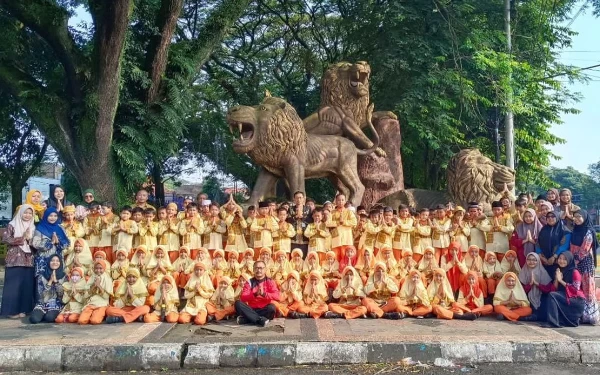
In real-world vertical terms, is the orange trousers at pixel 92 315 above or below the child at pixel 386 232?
below

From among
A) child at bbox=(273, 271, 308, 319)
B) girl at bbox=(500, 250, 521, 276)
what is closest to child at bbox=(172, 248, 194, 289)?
child at bbox=(273, 271, 308, 319)

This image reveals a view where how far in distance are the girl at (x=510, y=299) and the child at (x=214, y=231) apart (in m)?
3.49

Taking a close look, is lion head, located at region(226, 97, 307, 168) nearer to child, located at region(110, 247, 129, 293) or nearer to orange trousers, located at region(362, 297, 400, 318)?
child, located at region(110, 247, 129, 293)

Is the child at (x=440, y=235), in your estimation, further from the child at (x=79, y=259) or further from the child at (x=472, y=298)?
the child at (x=79, y=259)

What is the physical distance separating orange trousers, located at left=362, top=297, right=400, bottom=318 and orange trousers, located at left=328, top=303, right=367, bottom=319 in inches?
2.4

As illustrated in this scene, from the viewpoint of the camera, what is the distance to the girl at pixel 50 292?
6457 mm

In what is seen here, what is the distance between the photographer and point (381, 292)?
6.86m

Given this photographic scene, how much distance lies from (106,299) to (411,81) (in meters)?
8.83

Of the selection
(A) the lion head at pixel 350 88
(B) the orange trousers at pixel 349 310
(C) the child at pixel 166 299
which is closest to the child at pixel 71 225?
(C) the child at pixel 166 299

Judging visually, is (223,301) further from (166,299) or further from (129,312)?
(129,312)

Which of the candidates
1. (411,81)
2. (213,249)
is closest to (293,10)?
(411,81)

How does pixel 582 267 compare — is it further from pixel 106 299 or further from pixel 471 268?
pixel 106 299

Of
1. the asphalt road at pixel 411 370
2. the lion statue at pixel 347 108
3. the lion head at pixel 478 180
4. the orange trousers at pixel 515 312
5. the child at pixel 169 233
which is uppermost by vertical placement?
the lion statue at pixel 347 108

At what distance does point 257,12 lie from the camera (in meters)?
17.4
